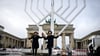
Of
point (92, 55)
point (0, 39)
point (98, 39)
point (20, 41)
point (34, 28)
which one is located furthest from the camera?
point (20, 41)

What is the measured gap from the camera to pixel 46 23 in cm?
4844

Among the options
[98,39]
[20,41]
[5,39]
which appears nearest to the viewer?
[98,39]

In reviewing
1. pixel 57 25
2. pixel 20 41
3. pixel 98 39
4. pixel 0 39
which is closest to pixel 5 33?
pixel 0 39

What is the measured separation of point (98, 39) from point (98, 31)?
34140mm

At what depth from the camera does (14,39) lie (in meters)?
64.5

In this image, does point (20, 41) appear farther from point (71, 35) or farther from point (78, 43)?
point (71, 35)

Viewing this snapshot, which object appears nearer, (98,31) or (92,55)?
(92,55)

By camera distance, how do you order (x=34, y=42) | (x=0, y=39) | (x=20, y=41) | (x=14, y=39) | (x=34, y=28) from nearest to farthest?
1. (x=34, y=42)
2. (x=34, y=28)
3. (x=0, y=39)
4. (x=14, y=39)
5. (x=20, y=41)

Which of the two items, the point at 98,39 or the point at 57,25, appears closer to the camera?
the point at 98,39

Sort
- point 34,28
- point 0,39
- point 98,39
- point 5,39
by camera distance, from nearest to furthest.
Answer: point 98,39 < point 34,28 < point 0,39 < point 5,39

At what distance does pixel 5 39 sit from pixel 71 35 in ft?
47.8

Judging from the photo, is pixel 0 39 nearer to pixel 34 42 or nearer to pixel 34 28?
pixel 34 28

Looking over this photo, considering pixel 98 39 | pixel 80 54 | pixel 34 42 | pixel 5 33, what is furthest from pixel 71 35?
pixel 34 42

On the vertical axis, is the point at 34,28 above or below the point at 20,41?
above
